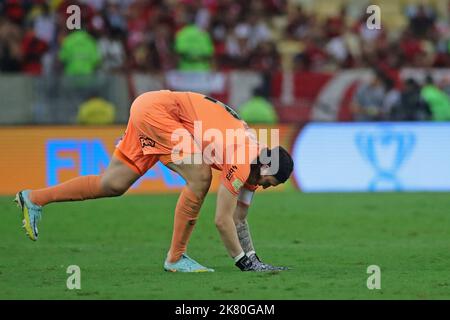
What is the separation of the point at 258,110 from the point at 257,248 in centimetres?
823

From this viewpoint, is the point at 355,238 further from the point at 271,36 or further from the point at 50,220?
the point at 271,36

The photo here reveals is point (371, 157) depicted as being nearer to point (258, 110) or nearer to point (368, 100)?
point (258, 110)

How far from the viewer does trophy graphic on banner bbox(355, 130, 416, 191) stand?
1892 centimetres

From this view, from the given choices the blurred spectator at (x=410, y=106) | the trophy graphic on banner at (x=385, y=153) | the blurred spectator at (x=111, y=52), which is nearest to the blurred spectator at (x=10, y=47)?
the blurred spectator at (x=111, y=52)

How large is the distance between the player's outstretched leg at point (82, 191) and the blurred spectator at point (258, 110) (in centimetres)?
949

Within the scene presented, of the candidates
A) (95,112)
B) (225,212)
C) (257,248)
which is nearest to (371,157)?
(95,112)

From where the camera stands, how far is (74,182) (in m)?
10.3

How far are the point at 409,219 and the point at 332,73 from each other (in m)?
7.34

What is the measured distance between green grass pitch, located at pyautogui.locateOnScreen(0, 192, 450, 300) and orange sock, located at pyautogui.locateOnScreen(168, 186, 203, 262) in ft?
1.03

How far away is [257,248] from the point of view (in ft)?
40.1

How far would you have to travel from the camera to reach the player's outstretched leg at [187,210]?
32.1 feet

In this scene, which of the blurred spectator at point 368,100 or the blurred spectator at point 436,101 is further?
the blurred spectator at point 368,100

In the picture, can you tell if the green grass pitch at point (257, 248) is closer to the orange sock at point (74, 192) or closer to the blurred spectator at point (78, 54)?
the orange sock at point (74, 192)
